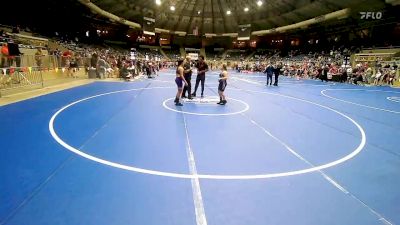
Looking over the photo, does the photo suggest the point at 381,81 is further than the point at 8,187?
Yes

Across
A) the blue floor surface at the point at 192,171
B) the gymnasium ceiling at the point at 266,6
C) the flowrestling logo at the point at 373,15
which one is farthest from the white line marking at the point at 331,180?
the flowrestling logo at the point at 373,15

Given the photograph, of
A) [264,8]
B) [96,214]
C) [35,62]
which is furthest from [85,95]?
[264,8]

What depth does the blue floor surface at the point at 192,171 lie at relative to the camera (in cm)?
329

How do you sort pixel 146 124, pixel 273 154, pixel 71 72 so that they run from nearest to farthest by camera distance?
pixel 273 154 → pixel 146 124 → pixel 71 72

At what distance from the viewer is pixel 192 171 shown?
4.47 metres

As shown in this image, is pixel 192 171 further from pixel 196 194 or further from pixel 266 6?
pixel 266 6

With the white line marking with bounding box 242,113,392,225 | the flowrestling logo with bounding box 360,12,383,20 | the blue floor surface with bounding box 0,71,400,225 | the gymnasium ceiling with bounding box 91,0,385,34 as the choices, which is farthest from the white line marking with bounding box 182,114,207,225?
the flowrestling logo with bounding box 360,12,383,20

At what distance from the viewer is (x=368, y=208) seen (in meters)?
3.51

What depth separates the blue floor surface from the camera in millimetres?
3287

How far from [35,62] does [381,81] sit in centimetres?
2475

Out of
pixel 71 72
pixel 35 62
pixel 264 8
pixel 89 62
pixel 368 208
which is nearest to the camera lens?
pixel 368 208

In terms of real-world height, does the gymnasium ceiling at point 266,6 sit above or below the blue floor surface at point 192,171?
above

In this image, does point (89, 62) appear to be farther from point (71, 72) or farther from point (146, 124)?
point (146, 124)

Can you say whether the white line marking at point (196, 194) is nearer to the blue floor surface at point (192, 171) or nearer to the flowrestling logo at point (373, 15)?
the blue floor surface at point (192, 171)
